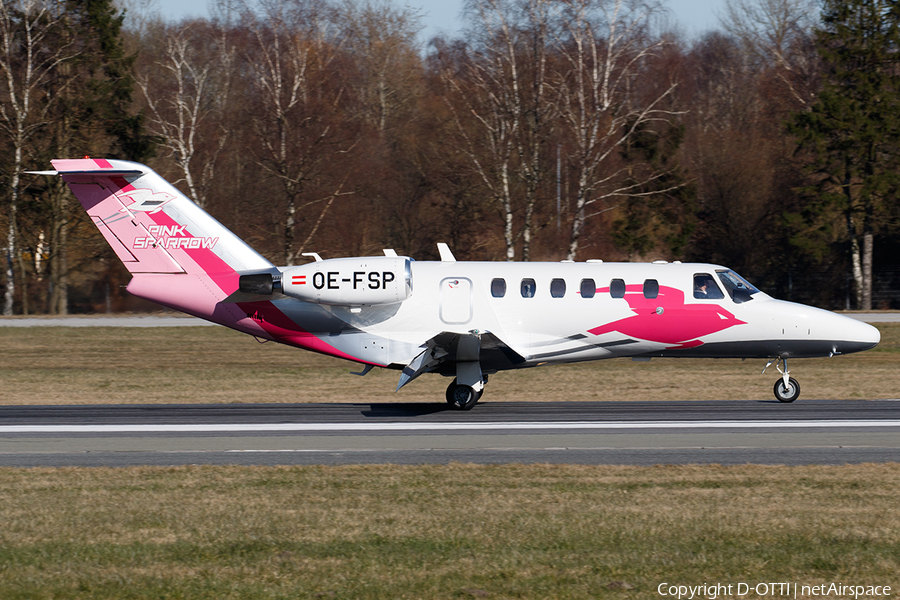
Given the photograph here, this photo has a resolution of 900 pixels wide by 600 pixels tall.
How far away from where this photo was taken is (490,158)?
126 ft

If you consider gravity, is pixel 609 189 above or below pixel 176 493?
above

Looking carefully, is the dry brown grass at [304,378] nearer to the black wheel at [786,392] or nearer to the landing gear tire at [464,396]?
the black wheel at [786,392]

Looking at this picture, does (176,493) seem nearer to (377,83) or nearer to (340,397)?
(340,397)

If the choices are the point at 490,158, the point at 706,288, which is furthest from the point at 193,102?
the point at 706,288

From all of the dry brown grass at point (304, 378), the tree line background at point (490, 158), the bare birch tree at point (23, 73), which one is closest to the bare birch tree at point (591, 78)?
the tree line background at point (490, 158)

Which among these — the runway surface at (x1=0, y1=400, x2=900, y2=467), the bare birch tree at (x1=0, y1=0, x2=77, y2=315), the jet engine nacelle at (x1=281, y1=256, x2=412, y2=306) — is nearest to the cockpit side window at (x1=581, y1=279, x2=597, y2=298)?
the runway surface at (x1=0, y1=400, x2=900, y2=467)

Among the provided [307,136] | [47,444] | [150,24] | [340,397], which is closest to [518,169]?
[307,136]

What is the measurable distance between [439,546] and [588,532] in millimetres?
1415

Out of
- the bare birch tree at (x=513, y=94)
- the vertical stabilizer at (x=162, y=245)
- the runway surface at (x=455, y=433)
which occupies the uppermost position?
the bare birch tree at (x=513, y=94)

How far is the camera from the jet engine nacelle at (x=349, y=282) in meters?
17.1

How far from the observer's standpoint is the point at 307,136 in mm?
39688

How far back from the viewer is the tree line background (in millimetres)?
35781

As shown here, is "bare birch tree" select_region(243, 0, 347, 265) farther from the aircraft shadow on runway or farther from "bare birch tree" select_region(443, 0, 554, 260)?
the aircraft shadow on runway

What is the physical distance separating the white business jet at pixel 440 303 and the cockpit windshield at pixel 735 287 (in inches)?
1.1
